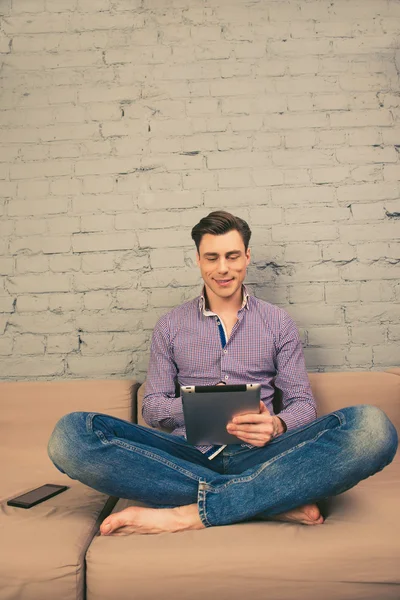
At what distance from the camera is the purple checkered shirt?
173cm

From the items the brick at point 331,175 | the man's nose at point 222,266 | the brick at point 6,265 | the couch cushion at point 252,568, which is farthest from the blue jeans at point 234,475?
the brick at point 331,175

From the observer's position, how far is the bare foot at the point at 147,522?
1232 mm

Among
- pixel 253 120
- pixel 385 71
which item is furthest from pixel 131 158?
pixel 385 71

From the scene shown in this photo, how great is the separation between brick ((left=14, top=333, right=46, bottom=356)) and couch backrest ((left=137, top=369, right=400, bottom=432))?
1.97 ft

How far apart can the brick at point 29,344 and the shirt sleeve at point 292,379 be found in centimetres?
108

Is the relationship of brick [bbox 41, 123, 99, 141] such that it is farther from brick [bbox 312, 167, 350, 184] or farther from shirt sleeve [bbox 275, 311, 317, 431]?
shirt sleeve [bbox 275, 311, 317, 431]

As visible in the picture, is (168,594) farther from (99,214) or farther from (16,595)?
(99,214)

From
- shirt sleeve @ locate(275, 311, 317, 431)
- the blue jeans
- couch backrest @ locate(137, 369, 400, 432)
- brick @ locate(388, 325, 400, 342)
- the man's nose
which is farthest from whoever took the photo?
brick @ locate(388, 325, 400, 342)

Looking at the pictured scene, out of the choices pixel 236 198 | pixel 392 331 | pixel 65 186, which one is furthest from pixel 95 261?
pixel 392 331

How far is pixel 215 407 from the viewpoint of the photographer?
1.29 meters

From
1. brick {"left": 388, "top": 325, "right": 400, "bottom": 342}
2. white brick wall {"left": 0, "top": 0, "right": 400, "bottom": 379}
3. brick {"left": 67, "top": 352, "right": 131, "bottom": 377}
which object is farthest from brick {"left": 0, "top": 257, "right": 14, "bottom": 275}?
brick {"left": 388, "top": 325, "right": 400, "bottom": 342}

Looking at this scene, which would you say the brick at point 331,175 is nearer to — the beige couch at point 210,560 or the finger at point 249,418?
the finger at point 249,418

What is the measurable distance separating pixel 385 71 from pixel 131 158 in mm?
1213

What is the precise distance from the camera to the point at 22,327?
2227 mm
